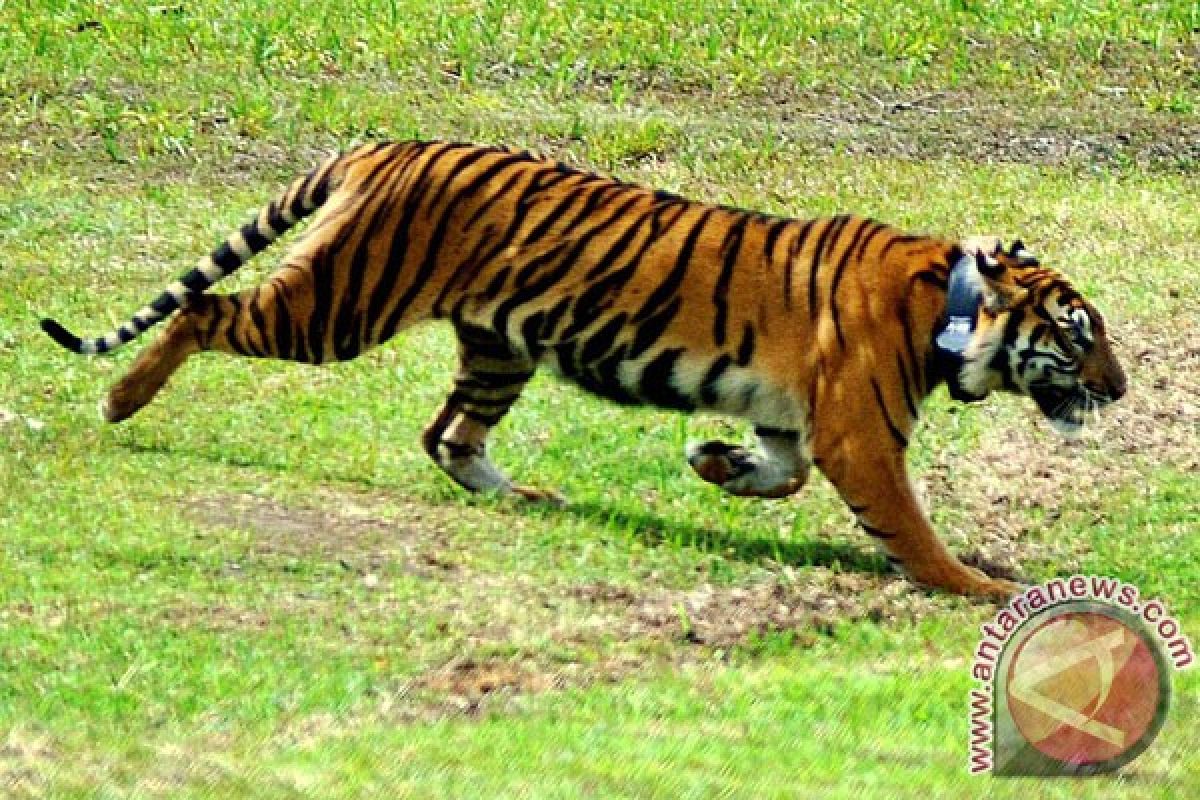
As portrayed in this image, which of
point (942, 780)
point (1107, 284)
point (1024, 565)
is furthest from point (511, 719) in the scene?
point (1107, 284)

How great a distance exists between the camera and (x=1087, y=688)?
19.6 ft

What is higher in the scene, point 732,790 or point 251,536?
point 732,790

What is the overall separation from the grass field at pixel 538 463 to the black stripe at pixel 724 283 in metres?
0.70

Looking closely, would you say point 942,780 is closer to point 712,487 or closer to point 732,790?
point 732,790

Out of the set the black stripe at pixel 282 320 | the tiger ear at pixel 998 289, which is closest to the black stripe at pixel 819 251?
the tiger ear at pixel 998 289

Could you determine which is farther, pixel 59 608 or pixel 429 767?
pixel 59 608

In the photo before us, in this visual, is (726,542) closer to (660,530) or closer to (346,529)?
(660,530)

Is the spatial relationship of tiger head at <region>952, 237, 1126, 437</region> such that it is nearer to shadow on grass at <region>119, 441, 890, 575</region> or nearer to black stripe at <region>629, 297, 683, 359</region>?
shadow on grass at <region>119, 441, 890, 575</region>

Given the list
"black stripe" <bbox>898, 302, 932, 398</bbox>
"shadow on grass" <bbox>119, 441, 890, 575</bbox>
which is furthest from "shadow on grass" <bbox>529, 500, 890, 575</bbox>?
"black stripe" <bbox>898, 302, 932, 398</bbox>

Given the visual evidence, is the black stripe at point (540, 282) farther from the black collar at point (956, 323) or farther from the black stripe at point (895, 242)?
the black collar at point (956, 323)

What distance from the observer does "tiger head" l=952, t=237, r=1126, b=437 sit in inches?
339

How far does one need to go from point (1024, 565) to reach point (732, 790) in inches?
126

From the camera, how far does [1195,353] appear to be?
11.2m

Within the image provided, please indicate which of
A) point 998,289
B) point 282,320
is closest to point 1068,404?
point 998,289
